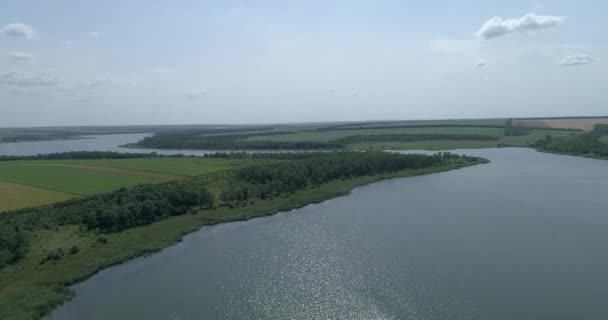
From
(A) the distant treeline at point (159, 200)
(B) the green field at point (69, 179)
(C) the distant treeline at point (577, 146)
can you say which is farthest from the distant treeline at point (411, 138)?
(B) the green field at point (69, 179)

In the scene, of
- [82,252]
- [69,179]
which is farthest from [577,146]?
[69,179]

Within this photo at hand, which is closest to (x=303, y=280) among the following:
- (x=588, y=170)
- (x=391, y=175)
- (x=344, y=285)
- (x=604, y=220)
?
(x=344, y=285)

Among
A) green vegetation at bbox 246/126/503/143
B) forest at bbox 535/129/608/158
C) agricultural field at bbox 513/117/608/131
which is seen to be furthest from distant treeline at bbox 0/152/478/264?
agricultural field at bbox 513/117/608/131

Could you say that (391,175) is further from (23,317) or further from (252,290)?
(23,317)

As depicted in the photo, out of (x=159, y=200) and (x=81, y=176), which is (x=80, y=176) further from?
(x=159, y=200)

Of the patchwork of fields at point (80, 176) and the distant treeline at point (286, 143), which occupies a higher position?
the distant treeline at point (286, 143)

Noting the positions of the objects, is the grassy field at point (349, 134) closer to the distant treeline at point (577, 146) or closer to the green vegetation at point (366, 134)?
the green vegetation at point (366, 134)
